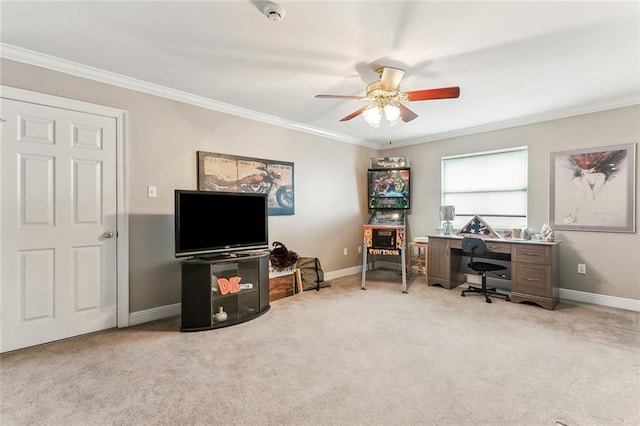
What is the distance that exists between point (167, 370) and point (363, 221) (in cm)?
421

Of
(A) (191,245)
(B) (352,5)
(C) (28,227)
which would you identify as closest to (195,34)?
(B) (352,5)

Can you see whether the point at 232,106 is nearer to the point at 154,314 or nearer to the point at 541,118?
the point at 154,314

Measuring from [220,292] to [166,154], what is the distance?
1650mm

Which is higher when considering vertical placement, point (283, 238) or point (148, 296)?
point (283, 238)

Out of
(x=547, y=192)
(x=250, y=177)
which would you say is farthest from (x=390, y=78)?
(x=547, y=192)

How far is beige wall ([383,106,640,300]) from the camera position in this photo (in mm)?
3498

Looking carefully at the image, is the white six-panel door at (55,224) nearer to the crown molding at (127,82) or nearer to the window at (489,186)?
the crown molding at (127,82)

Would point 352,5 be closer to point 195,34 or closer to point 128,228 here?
point 195,34

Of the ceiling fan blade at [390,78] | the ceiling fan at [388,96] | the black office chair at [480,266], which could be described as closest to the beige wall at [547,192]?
the black office chair at [480,266]

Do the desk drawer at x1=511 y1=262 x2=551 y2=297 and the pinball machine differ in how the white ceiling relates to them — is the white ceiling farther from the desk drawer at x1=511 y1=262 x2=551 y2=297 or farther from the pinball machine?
the desk drawer at x1=511 y1=262 x2=551 y2=297

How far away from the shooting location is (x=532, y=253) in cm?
365

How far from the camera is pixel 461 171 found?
16.2 ft

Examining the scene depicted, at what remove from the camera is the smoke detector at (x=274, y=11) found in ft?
6.10

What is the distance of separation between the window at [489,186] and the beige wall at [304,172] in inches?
5.1
